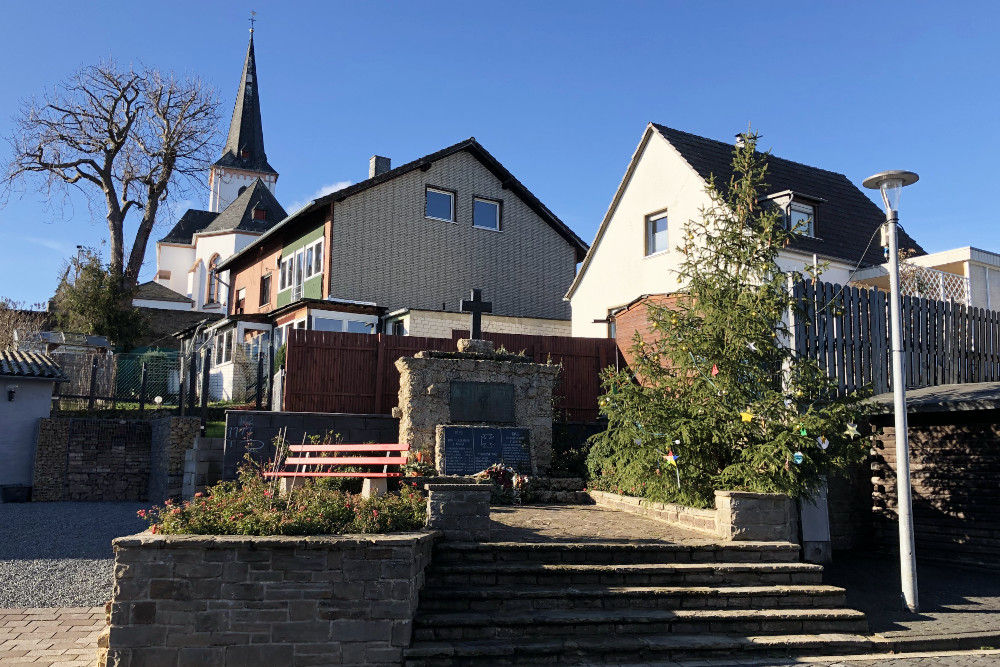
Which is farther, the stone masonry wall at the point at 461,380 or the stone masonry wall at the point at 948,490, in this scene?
the stone masonry wall at the point at 461,380

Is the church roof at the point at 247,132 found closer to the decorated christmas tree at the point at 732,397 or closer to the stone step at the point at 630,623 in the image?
the decorated christmas tree at the point at 732,397

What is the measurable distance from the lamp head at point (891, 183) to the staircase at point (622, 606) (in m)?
4.00

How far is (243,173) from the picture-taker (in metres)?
65.1

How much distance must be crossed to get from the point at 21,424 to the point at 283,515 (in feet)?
49.8

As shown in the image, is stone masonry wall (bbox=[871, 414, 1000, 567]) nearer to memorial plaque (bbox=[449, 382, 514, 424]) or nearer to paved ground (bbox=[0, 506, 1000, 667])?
paved ground (bbox=[0, 506, 1000, 667])

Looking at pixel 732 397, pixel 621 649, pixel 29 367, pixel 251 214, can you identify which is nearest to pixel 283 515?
pixel 621 649

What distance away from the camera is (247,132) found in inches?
2608

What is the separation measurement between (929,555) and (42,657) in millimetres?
11073

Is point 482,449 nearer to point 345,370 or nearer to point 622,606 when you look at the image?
point 345,370

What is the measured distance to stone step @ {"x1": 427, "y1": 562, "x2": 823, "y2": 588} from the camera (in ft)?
26.7

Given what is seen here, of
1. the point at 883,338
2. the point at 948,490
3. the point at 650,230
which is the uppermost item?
the point at 650,230

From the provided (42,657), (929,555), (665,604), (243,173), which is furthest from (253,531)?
(243,173)

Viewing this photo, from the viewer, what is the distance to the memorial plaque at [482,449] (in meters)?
14.1

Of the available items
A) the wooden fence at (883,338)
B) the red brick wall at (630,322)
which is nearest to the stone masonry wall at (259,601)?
the wooden fence at (883,338)
